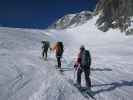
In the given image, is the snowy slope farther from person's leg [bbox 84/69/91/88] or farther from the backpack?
the backpack

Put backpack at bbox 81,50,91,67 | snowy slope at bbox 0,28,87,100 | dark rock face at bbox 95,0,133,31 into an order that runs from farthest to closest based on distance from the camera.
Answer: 1. dark rock face at bbox 95,0,133,31
2. backpack at bbox 81,50,91,67
3. snowy slope at bbox 0,28,87,100

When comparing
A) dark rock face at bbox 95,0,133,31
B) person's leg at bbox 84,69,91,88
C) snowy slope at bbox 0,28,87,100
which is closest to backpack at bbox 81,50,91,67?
person's leg at bbox 84,69,91,88

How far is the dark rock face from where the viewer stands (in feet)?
217

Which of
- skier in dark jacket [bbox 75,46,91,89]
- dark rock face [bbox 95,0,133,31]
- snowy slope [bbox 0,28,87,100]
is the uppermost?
dark rock face [bbox 95,0,133,31]

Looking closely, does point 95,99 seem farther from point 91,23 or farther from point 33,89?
point 91,23

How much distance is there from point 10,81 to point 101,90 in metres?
4.93

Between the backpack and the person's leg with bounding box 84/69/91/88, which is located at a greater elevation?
the backpack

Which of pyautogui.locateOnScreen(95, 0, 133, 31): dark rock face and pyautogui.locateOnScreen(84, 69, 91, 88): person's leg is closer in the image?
pyautogui.locateOnScreen(84, 69, 91, 88): person's leg

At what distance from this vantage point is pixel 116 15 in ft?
241

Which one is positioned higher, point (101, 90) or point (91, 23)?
point (91, 23)

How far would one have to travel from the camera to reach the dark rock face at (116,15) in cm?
6612

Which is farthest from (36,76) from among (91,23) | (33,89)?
(91,23)

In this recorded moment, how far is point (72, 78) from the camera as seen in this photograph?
17047mm

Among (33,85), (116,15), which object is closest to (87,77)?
(33,85)
